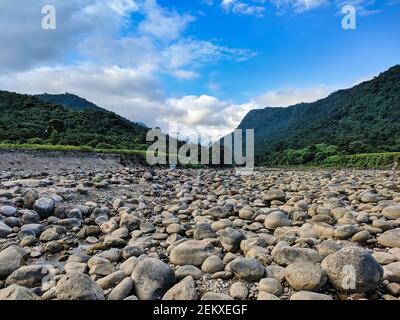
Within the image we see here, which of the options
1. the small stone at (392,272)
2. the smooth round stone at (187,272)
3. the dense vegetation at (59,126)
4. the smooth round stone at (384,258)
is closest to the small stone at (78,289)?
the smooth round stone at (187,272)

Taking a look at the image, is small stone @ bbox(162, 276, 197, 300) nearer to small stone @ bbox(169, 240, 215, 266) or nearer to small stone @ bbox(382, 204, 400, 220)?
small stone @ bbox(169, 240, 215, 266)

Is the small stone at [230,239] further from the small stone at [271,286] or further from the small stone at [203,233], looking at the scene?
the small stone at [271,286]

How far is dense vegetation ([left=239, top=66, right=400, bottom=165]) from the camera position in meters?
42.1

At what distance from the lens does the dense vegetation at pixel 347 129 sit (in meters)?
42.1

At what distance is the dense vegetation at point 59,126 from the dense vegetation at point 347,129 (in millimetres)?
22318

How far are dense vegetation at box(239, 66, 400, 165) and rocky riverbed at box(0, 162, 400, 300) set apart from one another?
3361 centimetres

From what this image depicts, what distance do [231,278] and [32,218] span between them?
3437 mm

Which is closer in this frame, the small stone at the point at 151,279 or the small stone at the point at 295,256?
the small stone at the point at 151,279

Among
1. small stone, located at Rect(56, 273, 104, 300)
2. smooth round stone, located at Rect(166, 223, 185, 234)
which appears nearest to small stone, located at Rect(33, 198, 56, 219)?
smooth round stone, located at Rect(166, 223, 185, 234)

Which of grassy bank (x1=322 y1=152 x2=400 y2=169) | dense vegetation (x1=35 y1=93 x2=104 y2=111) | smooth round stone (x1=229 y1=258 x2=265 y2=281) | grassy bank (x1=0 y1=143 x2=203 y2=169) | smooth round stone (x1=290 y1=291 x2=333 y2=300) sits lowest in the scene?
smooth round stone (x1=290 y1=291 x2=333 y2=300)

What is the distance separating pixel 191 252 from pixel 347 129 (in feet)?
234

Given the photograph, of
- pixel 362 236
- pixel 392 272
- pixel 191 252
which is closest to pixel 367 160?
pixel 362 236
